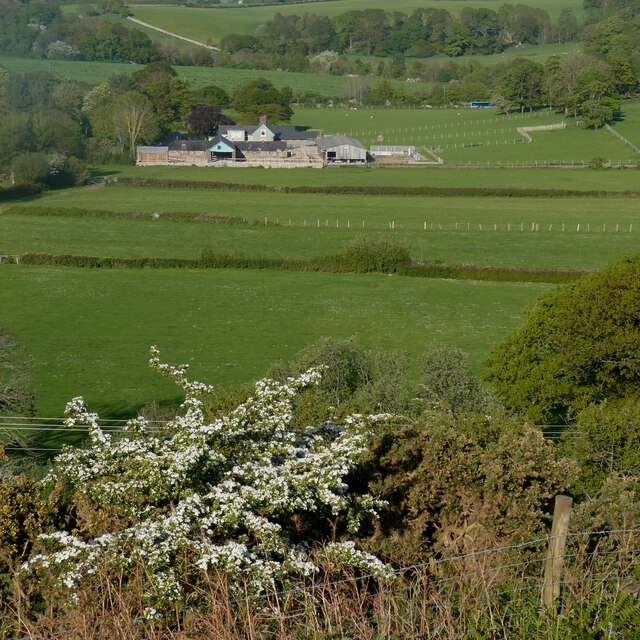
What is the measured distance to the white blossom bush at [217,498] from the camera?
37.7 feet

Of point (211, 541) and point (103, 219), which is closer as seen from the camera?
point (211, 541)

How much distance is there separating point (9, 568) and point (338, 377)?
17.3 m

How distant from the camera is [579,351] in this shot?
92.8ft

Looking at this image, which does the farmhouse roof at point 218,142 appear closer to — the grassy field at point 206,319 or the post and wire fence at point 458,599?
the grassy field at point 206,319

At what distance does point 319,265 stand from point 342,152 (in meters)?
70.3

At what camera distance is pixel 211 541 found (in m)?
12.5

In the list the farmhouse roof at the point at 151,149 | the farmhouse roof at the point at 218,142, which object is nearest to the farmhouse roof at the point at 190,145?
the farmhouse roof at the point at 218,142

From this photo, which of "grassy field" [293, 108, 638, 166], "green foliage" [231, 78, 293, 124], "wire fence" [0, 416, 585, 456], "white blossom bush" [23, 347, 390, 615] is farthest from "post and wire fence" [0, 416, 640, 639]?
"green foliage" [231, 78, 293, 124]

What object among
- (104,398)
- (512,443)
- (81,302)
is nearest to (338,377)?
(104,398)

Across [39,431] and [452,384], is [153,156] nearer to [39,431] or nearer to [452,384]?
[39,431]

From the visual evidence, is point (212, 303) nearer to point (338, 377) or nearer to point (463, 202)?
point (338, 377)

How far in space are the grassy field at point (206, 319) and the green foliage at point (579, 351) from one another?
26.7 ft

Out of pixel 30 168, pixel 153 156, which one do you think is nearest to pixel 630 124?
pixel 153 156

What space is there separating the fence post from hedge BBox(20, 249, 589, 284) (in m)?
47.4
